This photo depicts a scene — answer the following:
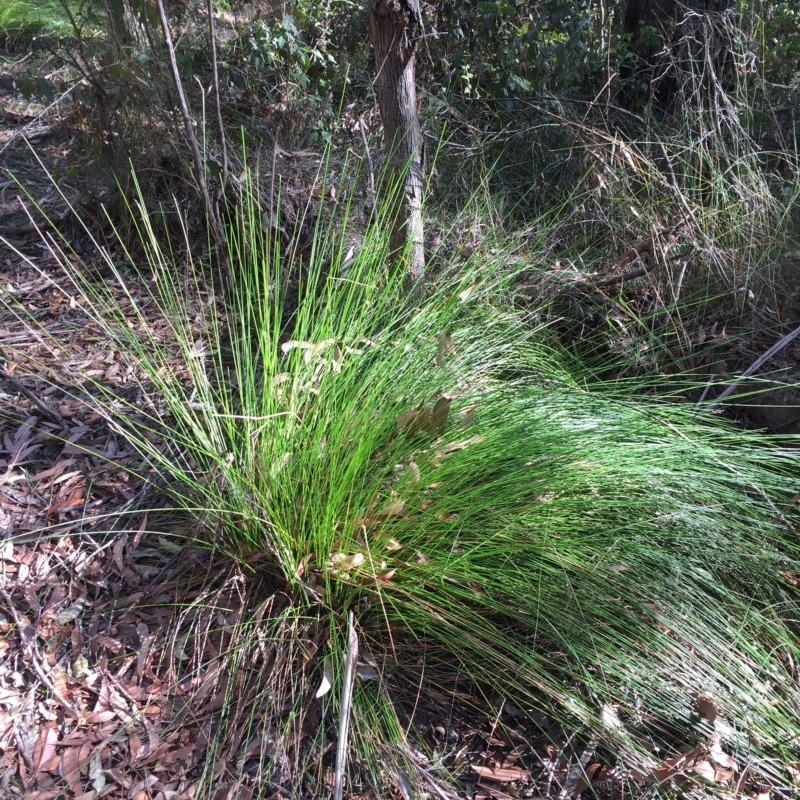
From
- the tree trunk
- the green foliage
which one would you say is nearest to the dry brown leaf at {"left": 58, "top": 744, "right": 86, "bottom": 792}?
the tree trunk

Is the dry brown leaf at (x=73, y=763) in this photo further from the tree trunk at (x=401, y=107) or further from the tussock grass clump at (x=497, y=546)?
the tree trunk at (x=401, y=107)

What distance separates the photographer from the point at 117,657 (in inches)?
74.9

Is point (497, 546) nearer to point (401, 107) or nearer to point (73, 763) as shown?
point (73, 763)

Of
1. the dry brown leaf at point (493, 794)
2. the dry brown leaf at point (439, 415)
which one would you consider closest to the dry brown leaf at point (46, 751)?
the dry brown leaf at point (493, 794)

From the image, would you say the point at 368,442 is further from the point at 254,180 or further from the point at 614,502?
the point at 254,180

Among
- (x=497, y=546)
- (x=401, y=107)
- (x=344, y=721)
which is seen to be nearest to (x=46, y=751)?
(x=344, y=721)

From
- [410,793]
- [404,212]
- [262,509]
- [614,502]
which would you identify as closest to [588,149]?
[404,212]

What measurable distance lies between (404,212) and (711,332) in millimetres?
1374

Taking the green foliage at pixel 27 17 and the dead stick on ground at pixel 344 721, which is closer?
the dead stick on ground at pixel 344 721

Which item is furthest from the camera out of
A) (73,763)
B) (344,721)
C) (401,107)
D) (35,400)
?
(401,107)

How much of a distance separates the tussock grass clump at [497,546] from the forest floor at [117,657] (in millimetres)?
117

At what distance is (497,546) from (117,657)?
1.08 metres

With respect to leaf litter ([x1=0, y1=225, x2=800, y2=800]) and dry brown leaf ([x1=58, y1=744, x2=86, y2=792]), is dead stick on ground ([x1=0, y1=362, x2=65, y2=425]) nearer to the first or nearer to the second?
leaf litter ([x1=0, y1=225, x2=800, y2=800])

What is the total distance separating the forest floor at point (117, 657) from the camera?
1.69m
